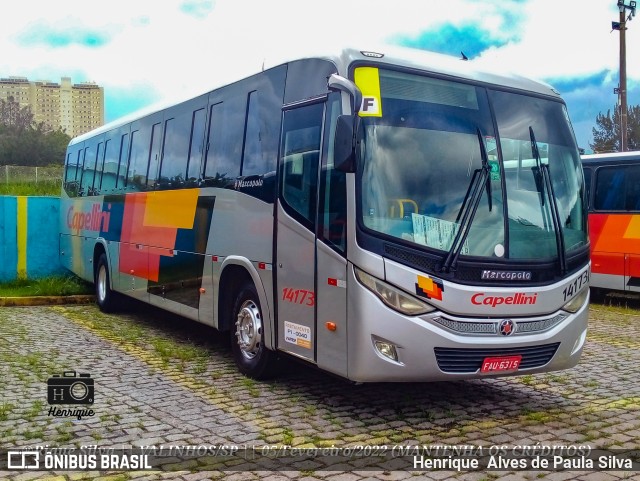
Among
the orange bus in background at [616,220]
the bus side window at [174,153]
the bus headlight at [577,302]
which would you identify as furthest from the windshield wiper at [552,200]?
the orange bus in background at [616,220]

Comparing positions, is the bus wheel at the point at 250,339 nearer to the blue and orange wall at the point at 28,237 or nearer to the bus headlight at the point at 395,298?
the bus headlight at the point at 395,298

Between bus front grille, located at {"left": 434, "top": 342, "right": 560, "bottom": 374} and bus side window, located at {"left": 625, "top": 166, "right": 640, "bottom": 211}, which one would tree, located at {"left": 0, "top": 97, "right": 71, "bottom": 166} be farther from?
bus front grille, located at {"left": 434, "top": 342, "right": 560, "bottom": 374}

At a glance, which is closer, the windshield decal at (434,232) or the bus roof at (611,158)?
the windshield decal at (434,232)

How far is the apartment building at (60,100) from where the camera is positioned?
12594 cm

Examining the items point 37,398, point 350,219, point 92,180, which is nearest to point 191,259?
point 37,398

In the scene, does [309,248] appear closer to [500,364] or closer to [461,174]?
[461,174]

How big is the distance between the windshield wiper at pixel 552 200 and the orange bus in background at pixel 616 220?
882 cm

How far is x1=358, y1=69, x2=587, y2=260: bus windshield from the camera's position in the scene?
238 inches

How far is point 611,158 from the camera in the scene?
15.8m

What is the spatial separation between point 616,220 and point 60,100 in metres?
125

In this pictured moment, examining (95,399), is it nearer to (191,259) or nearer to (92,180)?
(191,259)

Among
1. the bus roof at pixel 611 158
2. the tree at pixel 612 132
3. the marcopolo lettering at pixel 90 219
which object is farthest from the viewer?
the tree at pixel 612 132

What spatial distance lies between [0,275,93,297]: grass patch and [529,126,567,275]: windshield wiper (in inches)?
442

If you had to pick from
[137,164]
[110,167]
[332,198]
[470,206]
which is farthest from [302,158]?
[110,167]
